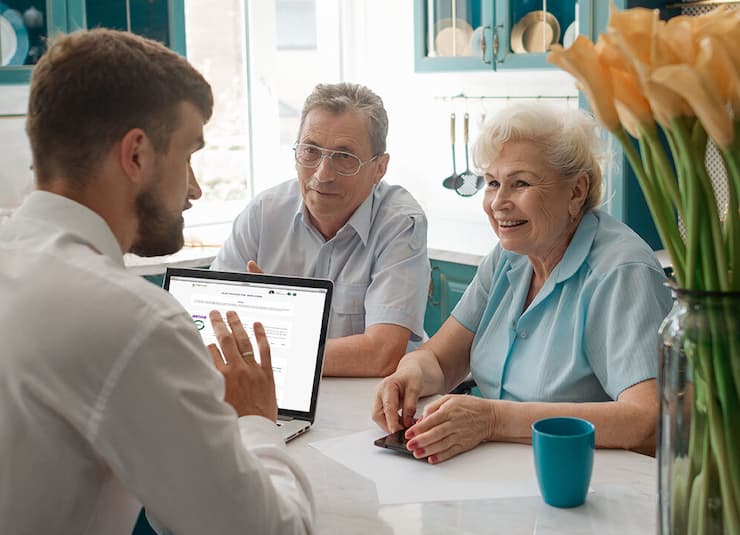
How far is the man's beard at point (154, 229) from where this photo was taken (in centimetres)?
118

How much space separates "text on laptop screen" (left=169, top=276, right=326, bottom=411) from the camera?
5.66 ft

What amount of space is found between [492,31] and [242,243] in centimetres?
162

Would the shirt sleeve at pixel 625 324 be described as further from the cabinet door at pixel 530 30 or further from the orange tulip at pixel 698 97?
the cabinet door at pixel 530 30

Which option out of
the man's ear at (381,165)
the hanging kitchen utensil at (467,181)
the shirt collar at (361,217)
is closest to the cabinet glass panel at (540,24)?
the hanging kitchen utensil at (467,181)

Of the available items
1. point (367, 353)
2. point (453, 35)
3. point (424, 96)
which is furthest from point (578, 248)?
point (424, 96)

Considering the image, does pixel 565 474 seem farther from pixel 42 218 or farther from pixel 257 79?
pixel 257 79

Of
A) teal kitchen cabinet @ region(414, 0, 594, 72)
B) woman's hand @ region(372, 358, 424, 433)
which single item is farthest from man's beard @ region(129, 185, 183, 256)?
teal kitchen cabinet @ region(414, 0, 594, 72)

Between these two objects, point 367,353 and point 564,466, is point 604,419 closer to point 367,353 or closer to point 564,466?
point 564,466

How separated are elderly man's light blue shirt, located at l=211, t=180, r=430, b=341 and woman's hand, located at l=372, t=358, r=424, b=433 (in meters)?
0.42

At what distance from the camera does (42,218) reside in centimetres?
110

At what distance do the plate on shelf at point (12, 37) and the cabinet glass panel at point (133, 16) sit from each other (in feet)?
0.82

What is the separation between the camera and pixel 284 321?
5.74 ft

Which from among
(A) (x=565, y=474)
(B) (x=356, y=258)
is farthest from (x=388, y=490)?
(B) (x=356, y=258)

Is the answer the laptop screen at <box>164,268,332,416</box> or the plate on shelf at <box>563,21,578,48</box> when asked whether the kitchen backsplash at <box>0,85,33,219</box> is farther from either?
the plate on shelf at <box>563,21,578,48</box>
